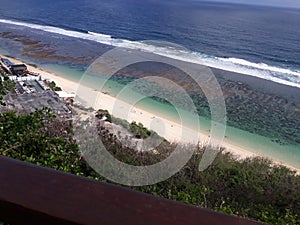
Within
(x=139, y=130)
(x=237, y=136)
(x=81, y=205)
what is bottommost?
(x=237, y=136)

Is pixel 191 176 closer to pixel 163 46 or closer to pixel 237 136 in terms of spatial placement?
pixel 237 136

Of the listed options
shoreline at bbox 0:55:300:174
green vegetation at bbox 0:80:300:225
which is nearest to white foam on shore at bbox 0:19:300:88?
shoreline at bbox 0:55:300:174

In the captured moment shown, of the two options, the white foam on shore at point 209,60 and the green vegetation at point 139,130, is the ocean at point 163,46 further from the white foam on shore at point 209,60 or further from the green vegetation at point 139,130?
the green vegetation at point 139,130

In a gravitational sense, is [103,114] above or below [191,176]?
below

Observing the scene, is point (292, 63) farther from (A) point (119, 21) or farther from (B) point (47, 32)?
(A) point (119, 21)

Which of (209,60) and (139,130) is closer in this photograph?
(139,130)

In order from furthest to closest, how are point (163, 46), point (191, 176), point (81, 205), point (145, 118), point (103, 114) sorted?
point (163, 46) → point (145, 118) → point (103, 114) → point (191, 176) → point (81, 205)

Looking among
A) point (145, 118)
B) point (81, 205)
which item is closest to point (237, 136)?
point (145, 118)
